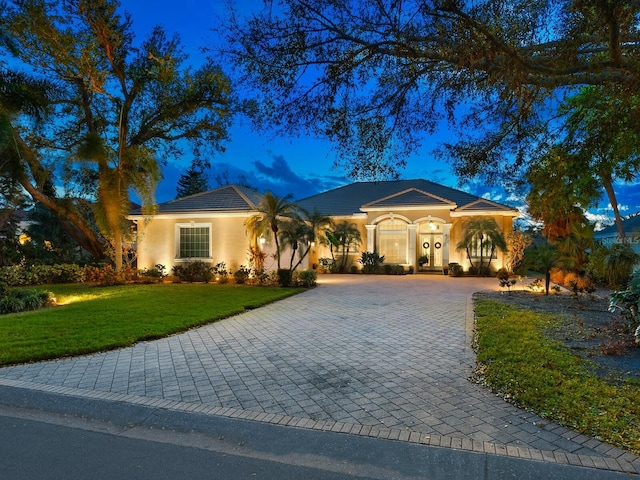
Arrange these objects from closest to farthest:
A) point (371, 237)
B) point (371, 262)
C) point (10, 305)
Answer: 1. point (10, 305)
2. point (371, 262)
3. point (371, 237)

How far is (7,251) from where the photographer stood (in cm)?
2111

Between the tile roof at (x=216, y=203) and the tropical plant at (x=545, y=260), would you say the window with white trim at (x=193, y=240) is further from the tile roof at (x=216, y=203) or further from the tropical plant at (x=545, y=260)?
the tropical plant at (x=545, y=260)

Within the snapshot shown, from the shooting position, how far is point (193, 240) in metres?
20.9

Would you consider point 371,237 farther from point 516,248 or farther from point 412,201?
point 516,248

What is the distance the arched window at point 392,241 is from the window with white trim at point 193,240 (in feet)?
34.1

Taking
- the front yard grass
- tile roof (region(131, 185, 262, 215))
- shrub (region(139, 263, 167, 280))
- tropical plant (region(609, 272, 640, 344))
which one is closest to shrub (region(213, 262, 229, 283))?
tile roof (region(131, 185, 262, 215))

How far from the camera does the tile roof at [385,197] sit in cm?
2369

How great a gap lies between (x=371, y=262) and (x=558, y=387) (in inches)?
744

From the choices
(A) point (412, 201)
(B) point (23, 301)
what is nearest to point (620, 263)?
(A) point (412, 201)

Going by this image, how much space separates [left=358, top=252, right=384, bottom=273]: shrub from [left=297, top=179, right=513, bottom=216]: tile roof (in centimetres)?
297

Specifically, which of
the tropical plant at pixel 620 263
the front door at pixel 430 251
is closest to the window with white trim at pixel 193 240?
the front door at pixel 430 251

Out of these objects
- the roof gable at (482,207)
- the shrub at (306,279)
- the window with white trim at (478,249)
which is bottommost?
the shrub at (306,279)

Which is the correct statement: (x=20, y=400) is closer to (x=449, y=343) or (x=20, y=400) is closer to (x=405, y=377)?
(x=405, y=377)

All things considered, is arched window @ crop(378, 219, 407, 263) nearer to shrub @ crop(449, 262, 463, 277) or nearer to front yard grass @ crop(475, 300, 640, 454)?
shrub @ crop(449, 262, 463, 277)
